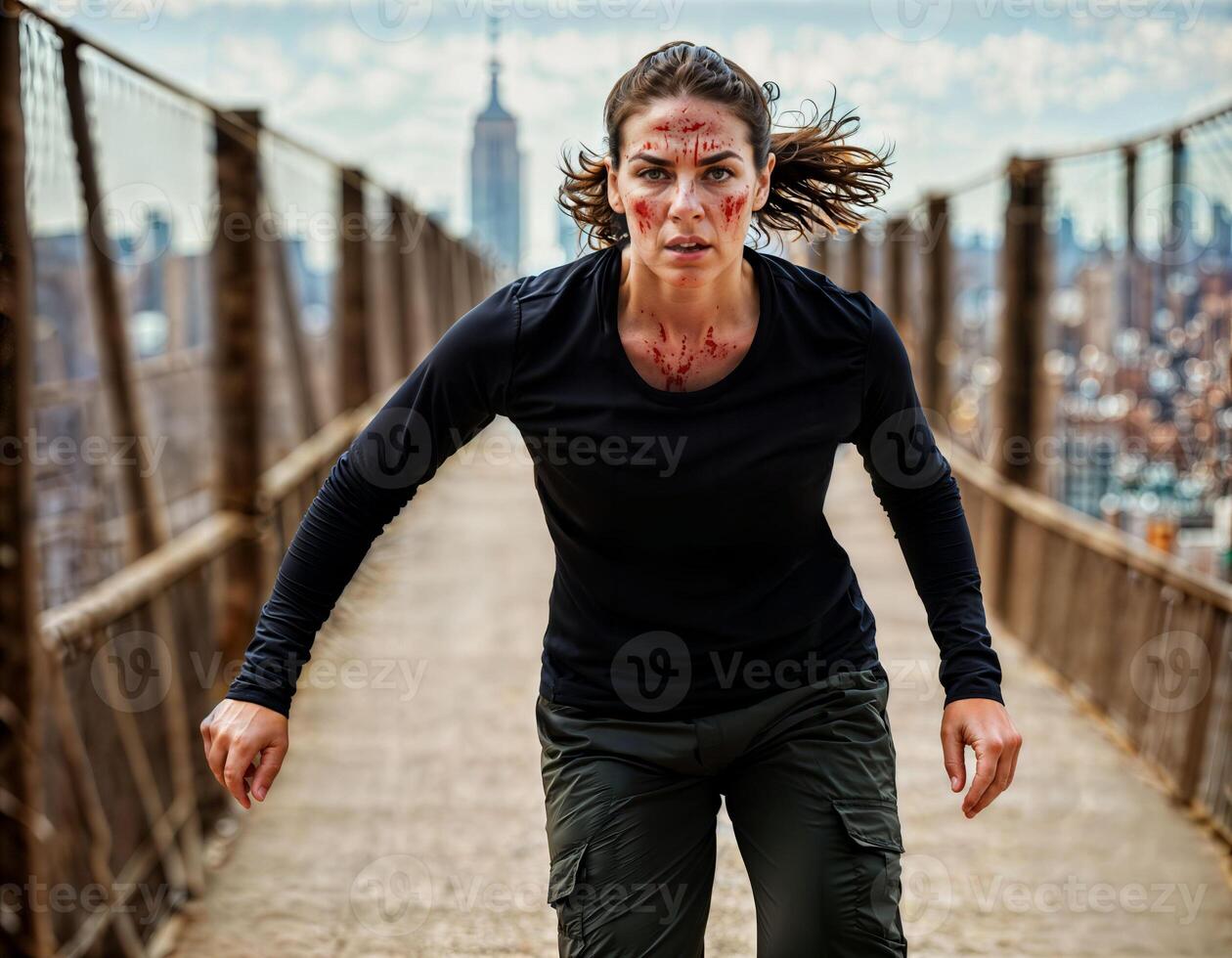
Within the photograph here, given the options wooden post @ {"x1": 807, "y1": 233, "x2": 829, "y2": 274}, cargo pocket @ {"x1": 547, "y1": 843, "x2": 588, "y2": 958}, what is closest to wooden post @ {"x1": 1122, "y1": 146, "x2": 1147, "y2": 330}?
cargo pocket @ {"x1": 547, "y1": 843, "x2": 588, "y2": 958}

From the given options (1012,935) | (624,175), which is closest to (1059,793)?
(1012,935)

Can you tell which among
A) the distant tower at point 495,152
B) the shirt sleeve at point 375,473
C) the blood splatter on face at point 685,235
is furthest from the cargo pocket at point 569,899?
the distant tower at point 495,152

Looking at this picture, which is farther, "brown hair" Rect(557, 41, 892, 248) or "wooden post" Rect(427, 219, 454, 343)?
"wooden post" Rect(427, 219, 454, 343)

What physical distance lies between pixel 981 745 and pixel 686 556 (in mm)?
576

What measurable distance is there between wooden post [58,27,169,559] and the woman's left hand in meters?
2.97

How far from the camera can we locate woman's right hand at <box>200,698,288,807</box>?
2404mm

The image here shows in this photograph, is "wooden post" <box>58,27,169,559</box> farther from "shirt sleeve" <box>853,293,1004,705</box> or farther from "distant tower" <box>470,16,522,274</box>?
"shirt sleeve" <box>853,293,1004,705</box>

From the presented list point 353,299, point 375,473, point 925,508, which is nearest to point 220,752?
point 375,473

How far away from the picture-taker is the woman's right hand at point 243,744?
2.40m

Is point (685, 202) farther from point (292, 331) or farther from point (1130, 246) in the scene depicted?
point (292, 331)

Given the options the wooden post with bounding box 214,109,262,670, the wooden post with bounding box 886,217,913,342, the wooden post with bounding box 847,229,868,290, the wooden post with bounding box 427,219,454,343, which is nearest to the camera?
the wooden post with bounding box 214,109,262,670

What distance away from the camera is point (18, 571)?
3514mm

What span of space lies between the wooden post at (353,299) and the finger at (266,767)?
9.01 meters

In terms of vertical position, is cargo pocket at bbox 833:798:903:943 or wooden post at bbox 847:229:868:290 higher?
wooden post at bbox 847:229:868:290
